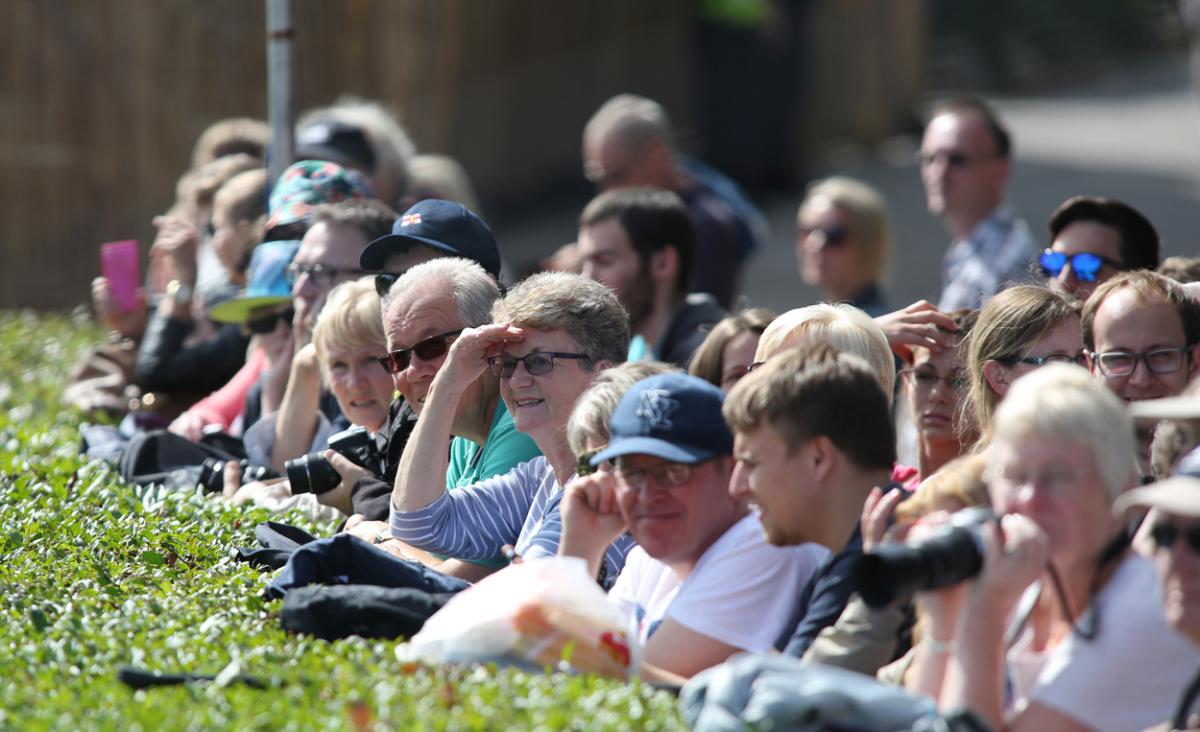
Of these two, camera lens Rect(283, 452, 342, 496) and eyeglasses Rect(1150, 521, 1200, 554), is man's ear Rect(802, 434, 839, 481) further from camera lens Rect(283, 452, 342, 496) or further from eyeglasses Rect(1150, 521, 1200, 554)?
camera lens Rect(283, 452, 342, 496)

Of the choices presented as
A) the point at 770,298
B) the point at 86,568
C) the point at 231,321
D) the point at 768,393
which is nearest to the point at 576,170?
the point at 770,298

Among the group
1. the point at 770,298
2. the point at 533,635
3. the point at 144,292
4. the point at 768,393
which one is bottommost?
the point at 770,298

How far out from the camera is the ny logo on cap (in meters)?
4.10

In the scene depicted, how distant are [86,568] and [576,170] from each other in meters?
12.7

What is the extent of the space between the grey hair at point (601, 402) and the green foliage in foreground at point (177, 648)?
29.0 inches

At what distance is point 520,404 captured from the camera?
497 cm

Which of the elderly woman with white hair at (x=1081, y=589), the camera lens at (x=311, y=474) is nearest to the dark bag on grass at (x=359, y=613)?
the camera lens at (x=311, y=474)

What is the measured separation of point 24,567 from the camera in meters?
5.17

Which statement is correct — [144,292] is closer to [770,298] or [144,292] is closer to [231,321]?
[231,321]

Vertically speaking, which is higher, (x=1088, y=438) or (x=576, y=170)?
(x=1088, y=438)

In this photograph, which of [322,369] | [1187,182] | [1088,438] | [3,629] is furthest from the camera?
[1187,182]

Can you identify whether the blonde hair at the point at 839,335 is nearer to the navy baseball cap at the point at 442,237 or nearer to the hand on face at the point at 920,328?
the hand on face at the point at 920,328

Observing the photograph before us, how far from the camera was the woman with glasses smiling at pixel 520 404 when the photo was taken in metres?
4.94

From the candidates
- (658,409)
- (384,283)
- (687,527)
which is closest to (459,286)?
(384,283)
